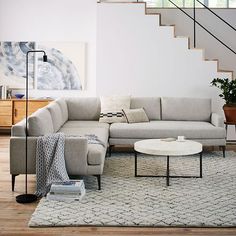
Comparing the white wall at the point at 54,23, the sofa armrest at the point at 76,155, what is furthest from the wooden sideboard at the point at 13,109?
the sofa armrest at the point at 76,155

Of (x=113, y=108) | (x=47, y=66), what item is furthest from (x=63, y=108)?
(x=47, y=66)

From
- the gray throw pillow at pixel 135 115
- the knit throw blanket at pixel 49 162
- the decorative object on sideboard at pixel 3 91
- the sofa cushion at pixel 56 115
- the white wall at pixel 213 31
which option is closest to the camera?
the knit throw blanket at pixel 49 162

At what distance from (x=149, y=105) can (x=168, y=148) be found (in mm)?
2408

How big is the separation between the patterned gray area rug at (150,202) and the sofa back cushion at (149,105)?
1.59 m

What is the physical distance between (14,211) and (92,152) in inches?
43.0

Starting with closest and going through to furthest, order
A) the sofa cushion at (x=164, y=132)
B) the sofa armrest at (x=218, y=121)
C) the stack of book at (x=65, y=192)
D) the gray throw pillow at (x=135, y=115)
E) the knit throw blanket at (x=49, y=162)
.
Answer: the stack of book at (x=65, y=192) → the knit throw blanket at (x=49, y=162) → the sofa cushion at (x=164, y=132) → the sofa armrest at (x=218, y=121) → the gray throw pillow at (x=135, y=115)

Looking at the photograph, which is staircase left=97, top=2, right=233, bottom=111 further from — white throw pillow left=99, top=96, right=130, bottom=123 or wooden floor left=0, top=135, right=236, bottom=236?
wooden floor left=0, top=135, right=236, bottom=236

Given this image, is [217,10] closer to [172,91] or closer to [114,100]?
[172,91]

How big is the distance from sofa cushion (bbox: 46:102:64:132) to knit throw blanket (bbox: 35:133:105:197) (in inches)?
45.8

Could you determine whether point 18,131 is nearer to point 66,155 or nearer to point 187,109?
point 66,155

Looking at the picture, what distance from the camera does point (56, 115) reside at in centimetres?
628

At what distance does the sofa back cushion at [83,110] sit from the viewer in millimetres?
7531

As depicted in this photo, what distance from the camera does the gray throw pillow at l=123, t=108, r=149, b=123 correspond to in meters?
7.16

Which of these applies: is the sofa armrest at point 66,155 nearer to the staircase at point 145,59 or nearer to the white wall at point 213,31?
the staircase at point 145,59
